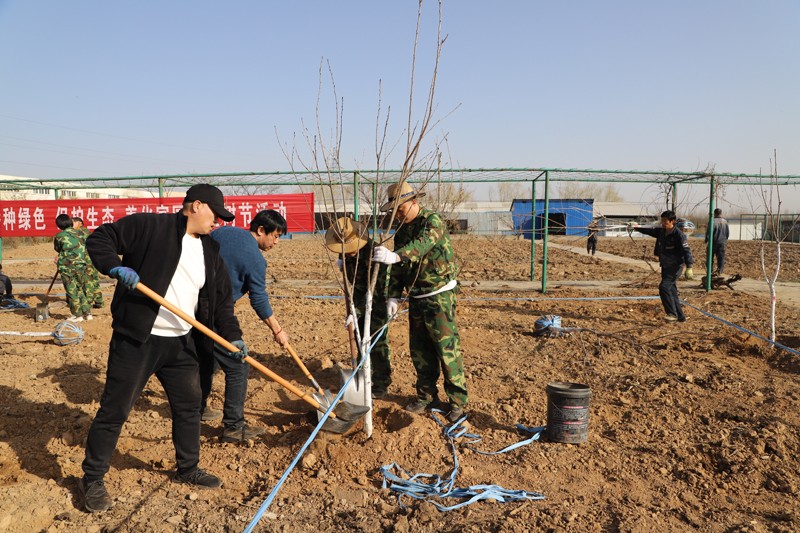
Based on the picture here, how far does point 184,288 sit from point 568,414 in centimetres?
241

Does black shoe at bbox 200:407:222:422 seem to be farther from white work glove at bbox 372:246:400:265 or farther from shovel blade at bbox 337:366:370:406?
white work glove at bbox 372:246:400:265

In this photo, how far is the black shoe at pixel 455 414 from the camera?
3.84 metres

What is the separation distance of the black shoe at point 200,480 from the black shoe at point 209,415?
Answer: 3.18ft

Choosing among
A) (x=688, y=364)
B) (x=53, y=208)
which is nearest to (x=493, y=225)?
(x=53, y=208)

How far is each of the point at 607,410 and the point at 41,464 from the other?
147 inches

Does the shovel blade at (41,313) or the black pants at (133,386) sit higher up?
the black pants at (133,386)

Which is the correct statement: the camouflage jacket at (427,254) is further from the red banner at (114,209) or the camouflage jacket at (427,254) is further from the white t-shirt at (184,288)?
the red banner at (114,209)

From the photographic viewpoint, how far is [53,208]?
10.9 metres

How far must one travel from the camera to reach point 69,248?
284 inches

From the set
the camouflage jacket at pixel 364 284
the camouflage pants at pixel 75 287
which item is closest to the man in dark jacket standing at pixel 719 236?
the camouflage jacket at pixel 364 284

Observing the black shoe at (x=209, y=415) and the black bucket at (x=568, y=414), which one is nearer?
the black bucket at (x=568, y=414)

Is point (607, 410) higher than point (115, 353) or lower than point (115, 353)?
lower

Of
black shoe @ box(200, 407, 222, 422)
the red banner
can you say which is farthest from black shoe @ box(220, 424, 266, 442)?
the red banner

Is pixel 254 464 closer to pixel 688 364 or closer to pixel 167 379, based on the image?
pixel 167 379
